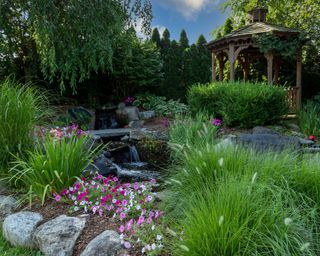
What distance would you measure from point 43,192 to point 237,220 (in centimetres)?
197

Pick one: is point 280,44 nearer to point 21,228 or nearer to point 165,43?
point 165,43

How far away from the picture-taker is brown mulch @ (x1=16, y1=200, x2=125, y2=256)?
243cm

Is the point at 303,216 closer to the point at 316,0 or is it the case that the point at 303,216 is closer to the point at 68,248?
the point at 68,248

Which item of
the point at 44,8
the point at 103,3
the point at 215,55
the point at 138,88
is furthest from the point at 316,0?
the point at 44,8

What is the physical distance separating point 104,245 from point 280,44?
309 inches

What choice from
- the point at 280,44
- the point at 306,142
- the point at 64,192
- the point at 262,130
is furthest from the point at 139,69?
the point at 64,192

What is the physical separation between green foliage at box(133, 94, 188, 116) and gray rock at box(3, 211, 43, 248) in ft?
24.4

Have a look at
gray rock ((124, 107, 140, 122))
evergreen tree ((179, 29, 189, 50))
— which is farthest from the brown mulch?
evergreen tree ((179, 29, 189, 50))

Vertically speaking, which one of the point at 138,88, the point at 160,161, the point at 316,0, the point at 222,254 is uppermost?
the point at 316,0

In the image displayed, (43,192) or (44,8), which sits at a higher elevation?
(44,8)

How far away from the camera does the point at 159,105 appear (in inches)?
416

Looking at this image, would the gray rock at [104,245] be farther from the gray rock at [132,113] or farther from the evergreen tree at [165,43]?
the evergreen tree at [165,43]

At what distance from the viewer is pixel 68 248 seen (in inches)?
94.1

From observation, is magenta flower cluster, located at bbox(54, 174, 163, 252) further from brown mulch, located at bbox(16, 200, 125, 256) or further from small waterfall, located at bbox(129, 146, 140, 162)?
small waterfall, located at bbox(129, 146, 140, 162)
